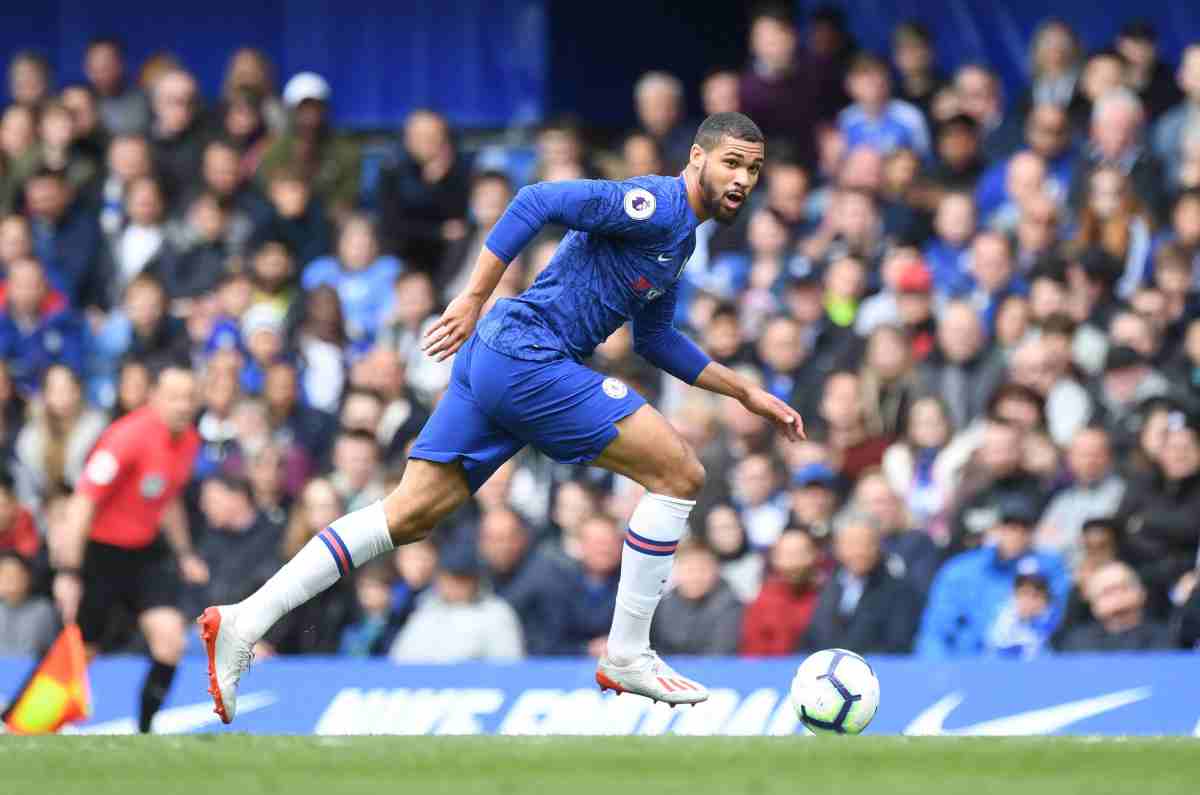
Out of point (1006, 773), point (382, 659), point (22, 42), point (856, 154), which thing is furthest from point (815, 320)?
point (22, 42)

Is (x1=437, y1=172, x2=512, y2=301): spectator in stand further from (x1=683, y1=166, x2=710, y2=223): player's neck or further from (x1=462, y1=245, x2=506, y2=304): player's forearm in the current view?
(x1=462, y1=245, x2=506, y2=304): player's forearm

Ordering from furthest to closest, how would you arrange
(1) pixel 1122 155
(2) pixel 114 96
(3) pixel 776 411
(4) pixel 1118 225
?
(2) pixel 114 96 → (1) pixel 1122 155 → (4) pixel 1118 225 → (3) pixel 776 411

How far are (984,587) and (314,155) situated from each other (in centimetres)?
608

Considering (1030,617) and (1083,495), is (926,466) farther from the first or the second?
(1030,617)

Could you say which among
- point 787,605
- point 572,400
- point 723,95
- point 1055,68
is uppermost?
point 1055,68

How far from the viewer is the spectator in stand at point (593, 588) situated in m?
11.7

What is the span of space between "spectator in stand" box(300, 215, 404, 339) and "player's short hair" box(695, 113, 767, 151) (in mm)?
6431

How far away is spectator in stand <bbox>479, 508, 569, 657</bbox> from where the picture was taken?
11.7 metres

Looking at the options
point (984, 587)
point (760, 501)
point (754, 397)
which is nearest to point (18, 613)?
point (760, 501)

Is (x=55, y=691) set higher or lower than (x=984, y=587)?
lower

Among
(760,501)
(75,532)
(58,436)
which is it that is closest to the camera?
(75,532)

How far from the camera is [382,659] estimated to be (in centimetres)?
1130

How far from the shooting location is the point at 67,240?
591 inches

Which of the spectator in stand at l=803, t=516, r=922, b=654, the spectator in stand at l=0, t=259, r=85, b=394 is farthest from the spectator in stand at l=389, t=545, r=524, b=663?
the spectator in stand at l=0, t=259, r=85, b=394
